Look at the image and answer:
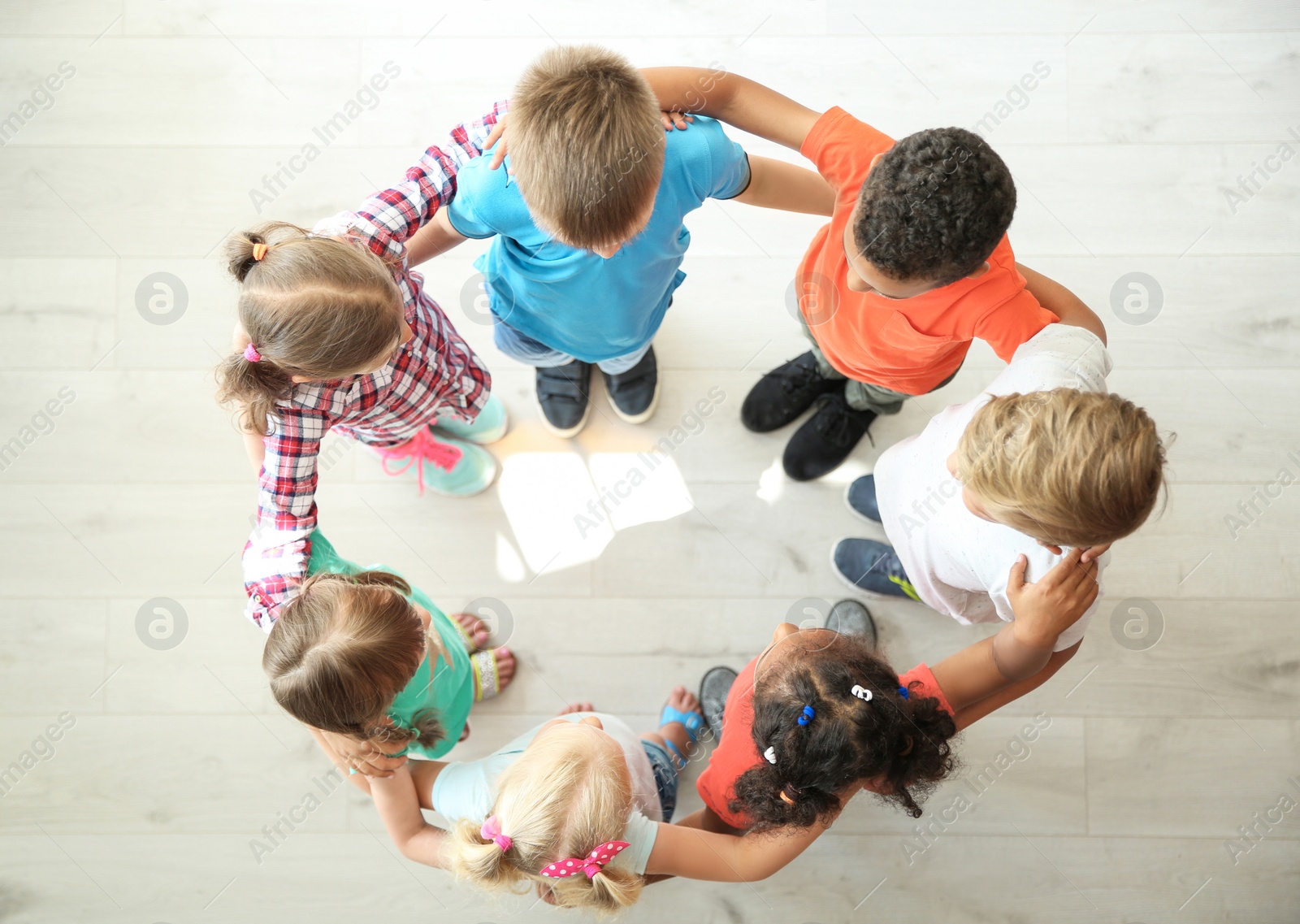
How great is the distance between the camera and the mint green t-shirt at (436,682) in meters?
1.55

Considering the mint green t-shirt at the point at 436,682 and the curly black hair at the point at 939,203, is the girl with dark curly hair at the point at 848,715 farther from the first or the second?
the mint green t-shirt at the point at 436,682

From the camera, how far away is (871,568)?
2.06 meters

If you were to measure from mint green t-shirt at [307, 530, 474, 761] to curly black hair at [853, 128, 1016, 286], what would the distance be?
3.71 ft

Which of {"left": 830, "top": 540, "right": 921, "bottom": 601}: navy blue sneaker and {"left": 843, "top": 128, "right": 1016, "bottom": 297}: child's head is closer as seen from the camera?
{"left": 843, "top": 128, "right": 1016, "bottom": 297}: child's head

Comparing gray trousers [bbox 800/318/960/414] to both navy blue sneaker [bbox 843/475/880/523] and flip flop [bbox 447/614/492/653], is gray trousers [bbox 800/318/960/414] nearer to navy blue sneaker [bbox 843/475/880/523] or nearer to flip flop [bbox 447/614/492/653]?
navy blue sneaker [bbox 843/475/880/523]

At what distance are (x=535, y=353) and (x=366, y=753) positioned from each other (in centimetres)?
90

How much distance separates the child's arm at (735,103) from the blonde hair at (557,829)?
45.8 inches

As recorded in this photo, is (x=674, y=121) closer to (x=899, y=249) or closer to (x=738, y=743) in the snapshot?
(x=899, y=249)

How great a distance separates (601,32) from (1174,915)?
2.76 metres

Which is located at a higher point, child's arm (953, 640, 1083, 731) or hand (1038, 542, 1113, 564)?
hand (1038, 542, 1113, 564)

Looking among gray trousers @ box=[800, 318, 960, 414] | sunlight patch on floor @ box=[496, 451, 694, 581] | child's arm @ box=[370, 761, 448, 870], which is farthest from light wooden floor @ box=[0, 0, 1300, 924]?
child's arm @ box=[370, 761, 448, 870]

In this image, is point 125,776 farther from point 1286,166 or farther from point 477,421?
point 1286,166

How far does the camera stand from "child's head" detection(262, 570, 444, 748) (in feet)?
4.33

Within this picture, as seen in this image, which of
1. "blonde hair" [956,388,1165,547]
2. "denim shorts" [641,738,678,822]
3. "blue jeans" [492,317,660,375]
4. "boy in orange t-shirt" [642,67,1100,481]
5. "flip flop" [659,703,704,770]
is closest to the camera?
"blonde hair" [956,388,1165,547]
